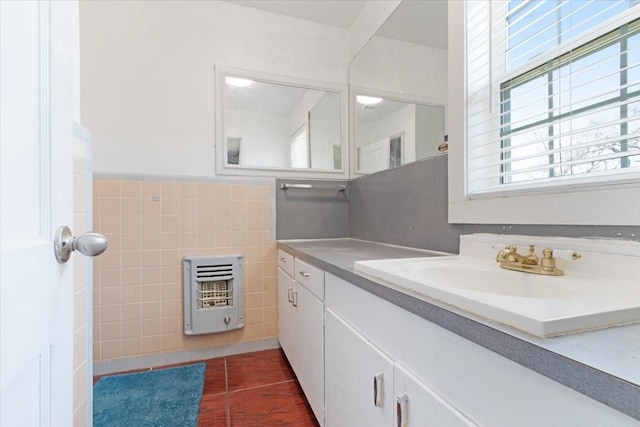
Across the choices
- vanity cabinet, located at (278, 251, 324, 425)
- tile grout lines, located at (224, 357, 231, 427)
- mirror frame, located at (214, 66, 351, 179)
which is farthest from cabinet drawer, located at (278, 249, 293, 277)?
tile grout lines, located at (224, 357, 231, 427)

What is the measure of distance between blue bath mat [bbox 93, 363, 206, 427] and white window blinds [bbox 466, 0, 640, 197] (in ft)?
5.72

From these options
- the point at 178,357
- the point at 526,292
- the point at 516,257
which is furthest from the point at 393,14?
the point at 178,357

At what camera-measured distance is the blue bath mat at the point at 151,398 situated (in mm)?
1431

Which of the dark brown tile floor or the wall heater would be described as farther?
the wall heater

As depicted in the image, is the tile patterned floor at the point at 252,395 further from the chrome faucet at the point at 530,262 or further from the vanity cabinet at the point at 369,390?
the chrome faucet at the point at 530,262

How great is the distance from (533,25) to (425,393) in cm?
126

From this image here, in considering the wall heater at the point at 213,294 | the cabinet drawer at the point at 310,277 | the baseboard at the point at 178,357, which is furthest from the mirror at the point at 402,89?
the baseboard at the point at 178,357

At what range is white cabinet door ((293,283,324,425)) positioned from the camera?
127 cm

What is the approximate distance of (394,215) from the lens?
1809mm

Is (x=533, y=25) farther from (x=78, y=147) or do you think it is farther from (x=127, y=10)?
(x=127, y=10)

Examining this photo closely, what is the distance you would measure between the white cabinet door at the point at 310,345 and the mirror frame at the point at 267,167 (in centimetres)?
95

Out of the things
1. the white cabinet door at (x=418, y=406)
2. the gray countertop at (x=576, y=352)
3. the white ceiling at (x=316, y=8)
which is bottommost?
the white cabinet door at (x=418, y=406)

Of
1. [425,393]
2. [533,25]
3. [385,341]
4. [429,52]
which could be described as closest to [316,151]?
[429,52]

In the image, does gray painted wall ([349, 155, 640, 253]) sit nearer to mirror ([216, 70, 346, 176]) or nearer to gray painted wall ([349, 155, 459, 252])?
gray painted wall ([349, 155, 459, 252])
